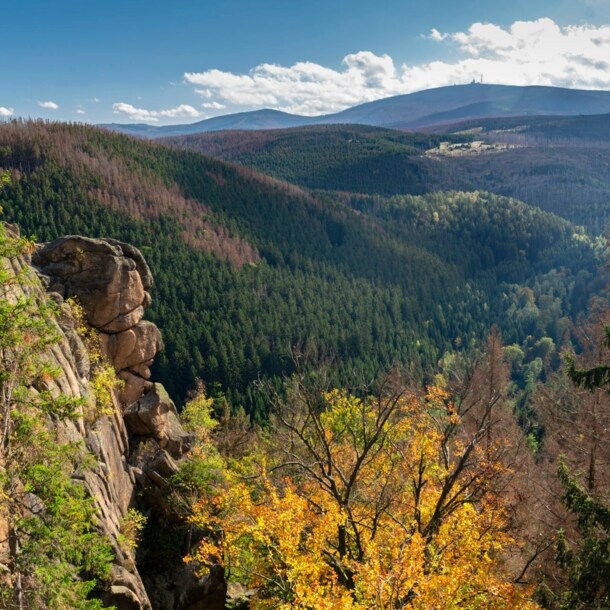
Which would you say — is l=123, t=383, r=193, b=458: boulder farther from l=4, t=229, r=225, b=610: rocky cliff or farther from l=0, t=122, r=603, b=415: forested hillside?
l=0, t=122, r=603, b=415: forested hillside

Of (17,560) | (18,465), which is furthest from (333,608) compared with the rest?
(18,465)

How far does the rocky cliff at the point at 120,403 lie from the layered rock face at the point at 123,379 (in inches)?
2.4

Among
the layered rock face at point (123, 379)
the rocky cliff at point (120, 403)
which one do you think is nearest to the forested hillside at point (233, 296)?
the layered rock face at point (123, 379)

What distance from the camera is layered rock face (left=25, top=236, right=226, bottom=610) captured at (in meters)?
24.0

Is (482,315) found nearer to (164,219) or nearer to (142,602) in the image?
(164,219)

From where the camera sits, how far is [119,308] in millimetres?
34844

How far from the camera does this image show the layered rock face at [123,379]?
23969 mm

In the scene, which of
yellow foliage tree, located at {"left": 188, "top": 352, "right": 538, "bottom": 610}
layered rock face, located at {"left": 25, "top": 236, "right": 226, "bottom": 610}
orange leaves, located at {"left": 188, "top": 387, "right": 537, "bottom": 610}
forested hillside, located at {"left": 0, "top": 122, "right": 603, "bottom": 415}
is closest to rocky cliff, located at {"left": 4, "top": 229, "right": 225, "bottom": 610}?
layered rock face, located at {"left": 25, "top": 236, "right": 226, "bottom": 610}

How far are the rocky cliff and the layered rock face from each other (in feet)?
0.20

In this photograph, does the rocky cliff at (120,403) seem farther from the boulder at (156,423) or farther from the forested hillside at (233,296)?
the forested hillside at (233,296)

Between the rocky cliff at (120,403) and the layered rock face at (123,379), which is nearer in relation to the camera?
the rocky cliff at (120,403)

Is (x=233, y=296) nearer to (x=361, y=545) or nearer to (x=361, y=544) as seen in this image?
(x=361, y=544)

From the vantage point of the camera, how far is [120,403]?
34.7 metres

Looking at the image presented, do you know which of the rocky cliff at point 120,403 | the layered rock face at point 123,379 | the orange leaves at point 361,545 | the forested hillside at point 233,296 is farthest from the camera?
the forested hillside at point 233,296
